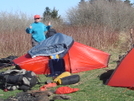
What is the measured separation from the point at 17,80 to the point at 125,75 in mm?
2471

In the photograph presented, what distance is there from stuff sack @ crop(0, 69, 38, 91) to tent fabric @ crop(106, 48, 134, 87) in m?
→ 1.81

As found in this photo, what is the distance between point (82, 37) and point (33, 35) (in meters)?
4.98

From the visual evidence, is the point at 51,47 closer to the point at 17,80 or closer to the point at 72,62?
the point at 72,62

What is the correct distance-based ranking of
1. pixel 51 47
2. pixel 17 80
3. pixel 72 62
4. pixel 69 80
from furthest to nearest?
1. pixel 51 47
2. pixel 72 62
3. pixel 69 80
4. pixel 17 80

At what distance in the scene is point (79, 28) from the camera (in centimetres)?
1445

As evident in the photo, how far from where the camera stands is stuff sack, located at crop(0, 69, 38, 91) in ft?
21.1

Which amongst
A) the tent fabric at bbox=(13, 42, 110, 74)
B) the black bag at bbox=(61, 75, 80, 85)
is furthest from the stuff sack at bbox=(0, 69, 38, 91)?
the tent fabric at bbox=(13, 42, 110, 74)

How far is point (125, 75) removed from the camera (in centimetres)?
595

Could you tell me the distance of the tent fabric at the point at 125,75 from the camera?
5841 millimetres

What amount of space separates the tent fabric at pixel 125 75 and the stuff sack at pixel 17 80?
1.81 metres

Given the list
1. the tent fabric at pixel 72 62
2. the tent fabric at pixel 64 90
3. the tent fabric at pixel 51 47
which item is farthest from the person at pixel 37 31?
the tent fabric at pixel 64 90

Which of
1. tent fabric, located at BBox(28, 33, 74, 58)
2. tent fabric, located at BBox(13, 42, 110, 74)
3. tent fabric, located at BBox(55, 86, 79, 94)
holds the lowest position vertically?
tent fabric, located at BBox(55, 86, 79, 94)

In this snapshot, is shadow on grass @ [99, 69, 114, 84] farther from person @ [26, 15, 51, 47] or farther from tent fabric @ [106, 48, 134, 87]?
person @ [26, 15, 51, 47]

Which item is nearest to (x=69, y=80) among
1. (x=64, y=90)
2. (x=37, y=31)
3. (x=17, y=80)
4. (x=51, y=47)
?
(x=64, y=90)
